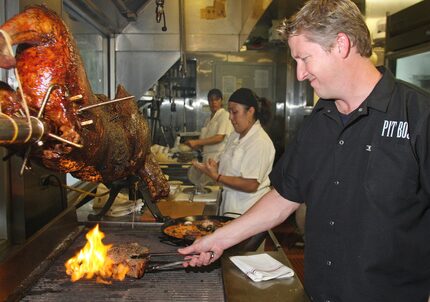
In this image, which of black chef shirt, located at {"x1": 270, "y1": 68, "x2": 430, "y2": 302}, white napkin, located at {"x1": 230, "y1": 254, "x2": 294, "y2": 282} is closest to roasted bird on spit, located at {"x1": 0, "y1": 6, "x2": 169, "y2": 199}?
white napkin, located at {"x1": 230, "y1": 254, "x2": 294, "y2": 282}

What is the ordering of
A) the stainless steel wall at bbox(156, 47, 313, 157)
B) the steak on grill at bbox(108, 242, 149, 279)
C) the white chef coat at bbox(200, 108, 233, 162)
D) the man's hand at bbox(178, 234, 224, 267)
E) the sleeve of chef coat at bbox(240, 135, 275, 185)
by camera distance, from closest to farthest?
the steak on grill at bbox(108, 242, 149, 279), the man's hand at bbox(178, 234, 224, 267), the sleeve of chef coat at bbox(240, 135, 275, 185), the white chef coat at bbox(200, 108, 233, 162), the stainless steel wall at bbox(156, 47, 313, 157)

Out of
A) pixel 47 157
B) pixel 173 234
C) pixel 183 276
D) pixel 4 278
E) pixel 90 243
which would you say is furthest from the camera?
pixel 173 234

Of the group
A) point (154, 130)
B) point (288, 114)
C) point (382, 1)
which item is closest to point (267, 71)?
point (288, 114)

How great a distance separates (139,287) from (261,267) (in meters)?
0.48

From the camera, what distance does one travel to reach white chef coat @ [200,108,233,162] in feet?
16.3

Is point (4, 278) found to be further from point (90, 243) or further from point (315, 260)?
point (315, 260)

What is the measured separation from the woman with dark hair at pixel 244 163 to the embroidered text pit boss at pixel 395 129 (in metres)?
1.61

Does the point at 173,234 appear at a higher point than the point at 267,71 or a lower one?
lower

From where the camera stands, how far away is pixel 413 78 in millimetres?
3041

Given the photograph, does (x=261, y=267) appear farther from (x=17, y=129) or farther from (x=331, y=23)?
(x=17, y=129)

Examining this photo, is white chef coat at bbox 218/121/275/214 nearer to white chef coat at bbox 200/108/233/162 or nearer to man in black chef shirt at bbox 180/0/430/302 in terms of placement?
man in black chef shirt at bbox 180/0/430/302

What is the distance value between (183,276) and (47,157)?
2.43 ft

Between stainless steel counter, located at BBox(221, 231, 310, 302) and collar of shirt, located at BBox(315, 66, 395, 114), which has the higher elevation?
collar of shirt, located at BBox(315, 66, 395, 114)

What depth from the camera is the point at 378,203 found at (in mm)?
1358
